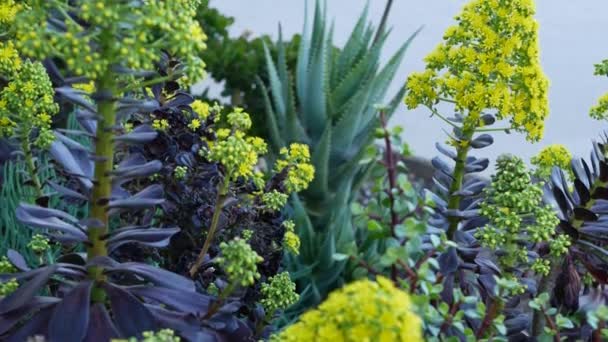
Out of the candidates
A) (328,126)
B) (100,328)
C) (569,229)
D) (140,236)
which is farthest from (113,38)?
(328,126)

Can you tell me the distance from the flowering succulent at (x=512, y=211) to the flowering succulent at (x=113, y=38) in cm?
63

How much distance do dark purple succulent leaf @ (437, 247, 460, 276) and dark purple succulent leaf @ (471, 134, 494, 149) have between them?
0.27m

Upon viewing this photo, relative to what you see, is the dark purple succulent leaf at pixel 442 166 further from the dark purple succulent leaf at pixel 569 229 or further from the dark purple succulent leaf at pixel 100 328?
the dark purple succulent leaf at pixel 100 328

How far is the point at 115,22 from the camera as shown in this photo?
125 cm

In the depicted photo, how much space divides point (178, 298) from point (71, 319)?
7.0 inches

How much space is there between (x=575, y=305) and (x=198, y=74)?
0.99m

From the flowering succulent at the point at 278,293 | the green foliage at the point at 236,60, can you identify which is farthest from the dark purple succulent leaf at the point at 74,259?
the green foliage at the point at 236,60

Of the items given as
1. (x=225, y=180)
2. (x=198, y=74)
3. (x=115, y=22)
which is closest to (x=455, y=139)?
(x=225, y=180)

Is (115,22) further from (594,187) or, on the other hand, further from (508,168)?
(594,187)

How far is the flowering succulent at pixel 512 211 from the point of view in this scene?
160cm

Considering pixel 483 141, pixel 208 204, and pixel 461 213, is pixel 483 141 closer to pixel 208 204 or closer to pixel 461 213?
pixel 461 213

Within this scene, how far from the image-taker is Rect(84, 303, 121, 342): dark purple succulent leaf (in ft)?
4.91

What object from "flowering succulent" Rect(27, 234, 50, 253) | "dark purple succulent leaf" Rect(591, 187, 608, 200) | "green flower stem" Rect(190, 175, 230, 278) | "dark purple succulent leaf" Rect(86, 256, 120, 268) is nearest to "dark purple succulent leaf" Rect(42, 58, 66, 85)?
"flowering succulent" Rect(27, 234, 50, 253)

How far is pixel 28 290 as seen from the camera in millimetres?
1500
